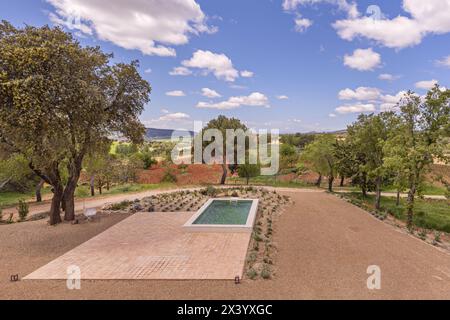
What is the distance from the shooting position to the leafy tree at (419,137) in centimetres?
1529

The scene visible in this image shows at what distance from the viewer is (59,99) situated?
1109cm

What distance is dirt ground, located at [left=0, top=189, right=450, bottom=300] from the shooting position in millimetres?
7906


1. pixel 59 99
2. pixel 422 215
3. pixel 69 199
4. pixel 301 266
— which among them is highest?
pixel 59 99

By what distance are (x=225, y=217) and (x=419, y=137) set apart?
11418 mm

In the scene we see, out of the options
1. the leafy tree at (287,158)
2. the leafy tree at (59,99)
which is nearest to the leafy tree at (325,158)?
the leafy tree at (287,158)

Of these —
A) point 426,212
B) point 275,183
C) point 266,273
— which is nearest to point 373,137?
→ point 426,212

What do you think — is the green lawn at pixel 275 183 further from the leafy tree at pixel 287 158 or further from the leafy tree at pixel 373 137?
the leafy tree at pixel 373 137

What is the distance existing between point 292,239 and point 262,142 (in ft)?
93.3

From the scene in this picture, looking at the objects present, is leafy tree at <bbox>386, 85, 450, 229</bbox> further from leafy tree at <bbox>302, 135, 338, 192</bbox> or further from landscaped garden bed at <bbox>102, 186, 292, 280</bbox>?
leafy tree at <bbox>302, 135, 338, 192</bbox>

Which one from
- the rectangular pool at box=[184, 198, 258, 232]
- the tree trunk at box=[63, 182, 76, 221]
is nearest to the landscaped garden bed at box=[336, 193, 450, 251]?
the rectangular pool at box=[184, 198, 258, 232]

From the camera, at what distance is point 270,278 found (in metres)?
8.72

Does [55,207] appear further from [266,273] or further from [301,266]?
[301,266]

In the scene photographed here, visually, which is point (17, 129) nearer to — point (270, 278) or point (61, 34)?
point (61, 34)
